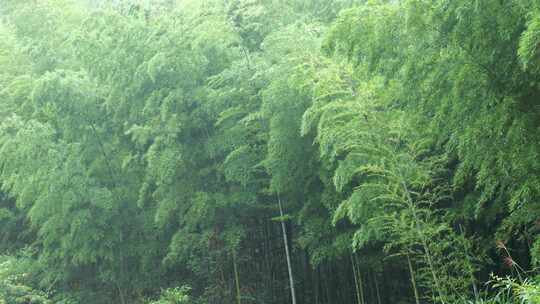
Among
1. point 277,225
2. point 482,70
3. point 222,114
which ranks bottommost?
point 277,225

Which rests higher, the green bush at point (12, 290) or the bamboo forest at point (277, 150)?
the bamboo forest at point (277, 150)

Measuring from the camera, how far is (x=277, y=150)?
5.61m

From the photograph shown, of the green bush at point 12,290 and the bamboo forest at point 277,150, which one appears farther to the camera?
the green bush at point 12,290

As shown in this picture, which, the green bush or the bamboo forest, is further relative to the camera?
the green bush

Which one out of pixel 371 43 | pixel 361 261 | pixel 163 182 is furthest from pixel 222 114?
pixel 371 43

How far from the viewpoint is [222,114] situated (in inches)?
244

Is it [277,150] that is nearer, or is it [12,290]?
[277,150]

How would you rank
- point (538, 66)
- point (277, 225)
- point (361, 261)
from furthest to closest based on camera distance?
point (277, 225)
point (361, 261)
point (538, 66)

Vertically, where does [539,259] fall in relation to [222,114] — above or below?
above

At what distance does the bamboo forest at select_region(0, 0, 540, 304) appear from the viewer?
3.64m

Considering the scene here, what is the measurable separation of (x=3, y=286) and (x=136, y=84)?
3165 mm

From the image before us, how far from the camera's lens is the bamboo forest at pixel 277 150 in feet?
11.9

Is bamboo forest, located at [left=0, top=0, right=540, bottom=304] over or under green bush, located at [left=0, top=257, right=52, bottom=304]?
over

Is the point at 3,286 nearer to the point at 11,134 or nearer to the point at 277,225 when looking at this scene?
the point at 11,134
